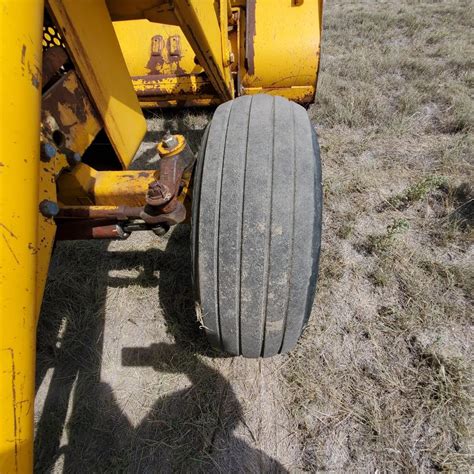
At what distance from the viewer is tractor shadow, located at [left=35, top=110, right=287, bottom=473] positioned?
158 centimetres

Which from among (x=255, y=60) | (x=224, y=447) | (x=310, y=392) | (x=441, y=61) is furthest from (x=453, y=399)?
(x=441, y=61)

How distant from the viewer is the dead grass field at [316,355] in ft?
5.13

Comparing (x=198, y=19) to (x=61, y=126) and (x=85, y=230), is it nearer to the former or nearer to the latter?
(x=61, y=126)

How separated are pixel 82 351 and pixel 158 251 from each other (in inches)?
29.9

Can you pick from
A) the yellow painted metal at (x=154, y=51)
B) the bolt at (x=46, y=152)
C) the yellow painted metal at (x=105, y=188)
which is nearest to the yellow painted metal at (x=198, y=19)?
the yellow painted metal at (x=105, y=188)

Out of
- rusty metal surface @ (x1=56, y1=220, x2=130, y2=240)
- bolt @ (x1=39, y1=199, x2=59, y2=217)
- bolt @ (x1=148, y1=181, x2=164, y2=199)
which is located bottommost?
rusty metal surface @ (x1=56, y1=220, x2=130, y2=240)

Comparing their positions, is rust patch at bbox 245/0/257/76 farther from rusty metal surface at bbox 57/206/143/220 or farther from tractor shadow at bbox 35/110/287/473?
rusty metal surface at bbox 57/206/143/220

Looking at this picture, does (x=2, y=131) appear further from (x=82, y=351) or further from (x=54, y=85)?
(x=82, y=351)

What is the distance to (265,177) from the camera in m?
1.23

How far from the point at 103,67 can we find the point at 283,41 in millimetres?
1699

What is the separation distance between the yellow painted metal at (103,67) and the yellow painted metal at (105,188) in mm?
114

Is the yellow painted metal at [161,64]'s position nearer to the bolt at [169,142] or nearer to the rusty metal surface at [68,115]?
the bolt at [169,142]

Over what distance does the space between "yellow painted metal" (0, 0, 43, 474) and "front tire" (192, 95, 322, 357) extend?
60 centimetres

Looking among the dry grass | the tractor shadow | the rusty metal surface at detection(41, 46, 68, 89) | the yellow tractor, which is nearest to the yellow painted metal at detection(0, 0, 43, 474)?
the yellow tractor
